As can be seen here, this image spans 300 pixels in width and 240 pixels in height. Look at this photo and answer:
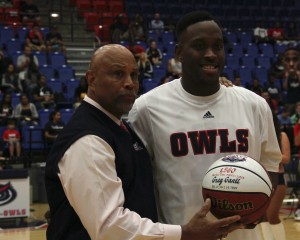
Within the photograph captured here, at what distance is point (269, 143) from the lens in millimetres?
2676

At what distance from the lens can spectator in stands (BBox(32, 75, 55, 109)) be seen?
1189 cm

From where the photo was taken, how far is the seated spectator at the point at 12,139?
1049cm

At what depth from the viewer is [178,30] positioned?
261 centimetres

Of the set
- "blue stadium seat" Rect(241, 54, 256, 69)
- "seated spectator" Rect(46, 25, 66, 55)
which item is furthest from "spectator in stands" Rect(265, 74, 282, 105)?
"seated spectator" Rect(46, 25, 66, 55)

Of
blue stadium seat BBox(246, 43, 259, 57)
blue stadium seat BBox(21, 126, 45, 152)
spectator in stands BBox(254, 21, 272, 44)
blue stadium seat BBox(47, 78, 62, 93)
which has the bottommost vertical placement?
blue stadium seat BBox(21, 126, 45, 152)

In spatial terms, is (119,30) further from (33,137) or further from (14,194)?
(14,194)

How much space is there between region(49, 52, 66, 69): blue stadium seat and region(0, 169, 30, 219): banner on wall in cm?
565

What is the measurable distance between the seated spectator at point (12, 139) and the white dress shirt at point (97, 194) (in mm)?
8739

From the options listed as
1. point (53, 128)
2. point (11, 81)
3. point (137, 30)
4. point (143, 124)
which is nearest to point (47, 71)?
point (11, 81)

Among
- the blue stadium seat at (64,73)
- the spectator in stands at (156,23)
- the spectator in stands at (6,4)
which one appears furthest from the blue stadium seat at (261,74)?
the spectator in stands at (6,4)

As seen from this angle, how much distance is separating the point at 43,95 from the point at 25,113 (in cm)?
78

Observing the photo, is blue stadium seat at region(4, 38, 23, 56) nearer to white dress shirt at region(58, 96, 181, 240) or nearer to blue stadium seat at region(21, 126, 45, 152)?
blue stadium seat at region(21, 126, 45, 152)

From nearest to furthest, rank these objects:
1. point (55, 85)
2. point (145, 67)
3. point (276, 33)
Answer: point (55, 85)
point (145, 67)
point (276, 33)

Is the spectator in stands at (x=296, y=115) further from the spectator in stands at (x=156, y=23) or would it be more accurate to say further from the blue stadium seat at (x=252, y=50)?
the spectator in stands at (x=156, y=23)
